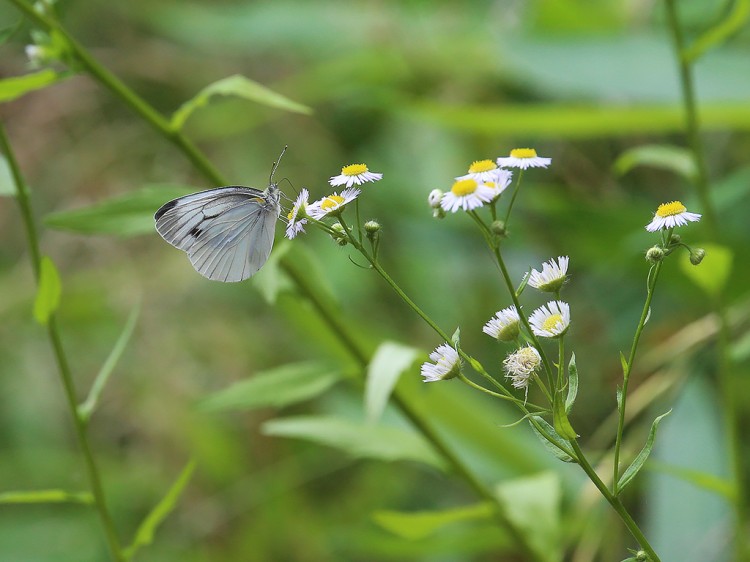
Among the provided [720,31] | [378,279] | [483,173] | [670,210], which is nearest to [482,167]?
[483,173]

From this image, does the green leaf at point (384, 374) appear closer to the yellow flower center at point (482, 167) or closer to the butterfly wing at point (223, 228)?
the butterfly wing at point (223, 228)

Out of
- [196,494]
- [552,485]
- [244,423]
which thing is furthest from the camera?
[244,423]

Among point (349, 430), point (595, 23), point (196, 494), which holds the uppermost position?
point (595, 23)

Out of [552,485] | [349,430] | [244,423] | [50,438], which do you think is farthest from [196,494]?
[552,485]

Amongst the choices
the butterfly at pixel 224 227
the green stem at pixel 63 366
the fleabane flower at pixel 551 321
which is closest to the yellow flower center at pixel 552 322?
the fleabane flower at pixel 551 321

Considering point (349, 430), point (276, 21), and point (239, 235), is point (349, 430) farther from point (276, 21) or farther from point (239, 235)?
point (276, 21)

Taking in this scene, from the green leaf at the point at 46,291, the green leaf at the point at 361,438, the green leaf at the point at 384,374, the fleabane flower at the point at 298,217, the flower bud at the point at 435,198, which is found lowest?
the green leaf at the point at 361,438

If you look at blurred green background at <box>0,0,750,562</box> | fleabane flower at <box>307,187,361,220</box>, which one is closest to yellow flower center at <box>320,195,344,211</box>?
fleabane flower at <box>307,187,361,220</box>
